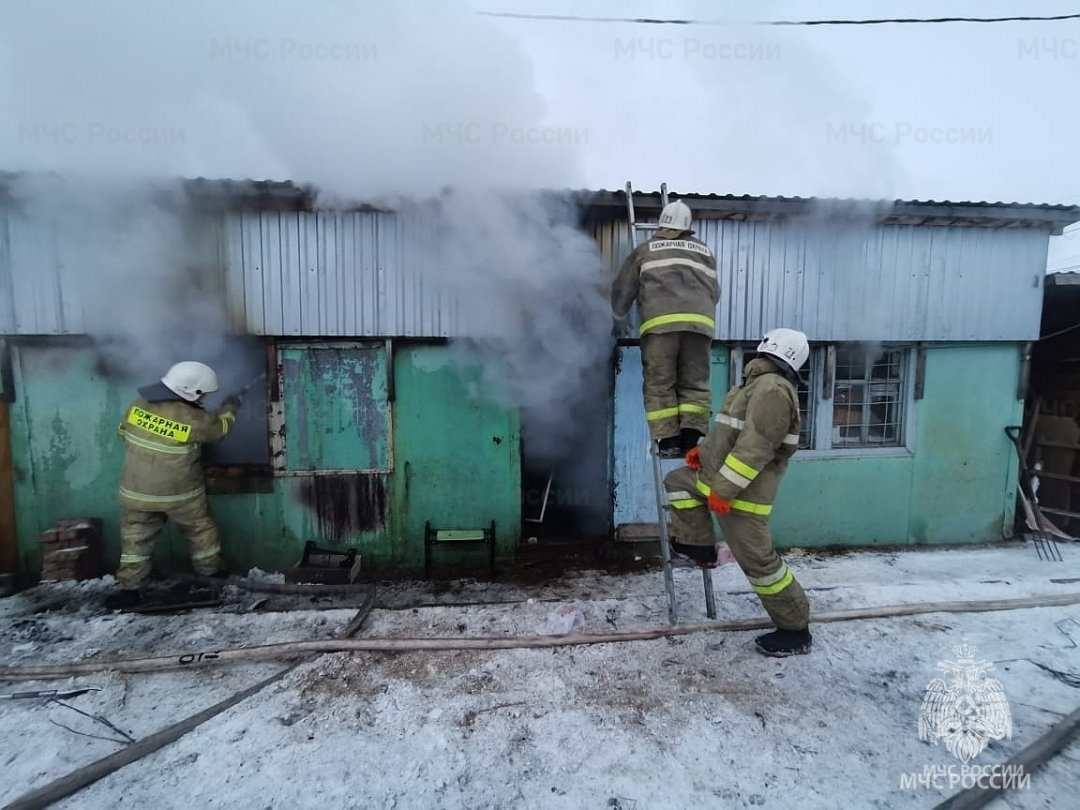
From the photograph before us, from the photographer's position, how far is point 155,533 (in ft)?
13.5

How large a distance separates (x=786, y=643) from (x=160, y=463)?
4.98 metres

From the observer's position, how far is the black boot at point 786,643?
3.30 m

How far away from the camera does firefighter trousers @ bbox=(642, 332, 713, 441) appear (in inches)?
150

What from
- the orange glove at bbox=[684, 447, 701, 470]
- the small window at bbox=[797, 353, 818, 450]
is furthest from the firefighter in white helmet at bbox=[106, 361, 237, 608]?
the small window at bbox=[797, 353, 818, 450]

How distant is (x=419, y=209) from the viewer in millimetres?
4496

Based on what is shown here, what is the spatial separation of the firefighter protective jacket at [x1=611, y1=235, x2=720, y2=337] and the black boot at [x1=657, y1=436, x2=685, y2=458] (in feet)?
2.86

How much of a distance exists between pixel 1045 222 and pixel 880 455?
3.15 m

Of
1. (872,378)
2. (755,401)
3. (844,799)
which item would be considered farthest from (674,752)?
(872,378)

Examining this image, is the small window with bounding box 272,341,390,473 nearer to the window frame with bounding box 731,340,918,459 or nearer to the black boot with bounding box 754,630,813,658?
the black boot with bounding box 754,630,813,658

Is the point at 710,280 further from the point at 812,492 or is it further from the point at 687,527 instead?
the point at 812,492

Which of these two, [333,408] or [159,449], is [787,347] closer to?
[333,408]

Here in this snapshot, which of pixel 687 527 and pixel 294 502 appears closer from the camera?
pixel 687 527

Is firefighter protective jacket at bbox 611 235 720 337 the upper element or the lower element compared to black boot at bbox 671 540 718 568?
upper

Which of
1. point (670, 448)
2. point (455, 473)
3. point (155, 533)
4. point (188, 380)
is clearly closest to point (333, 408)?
point (188, 380)
